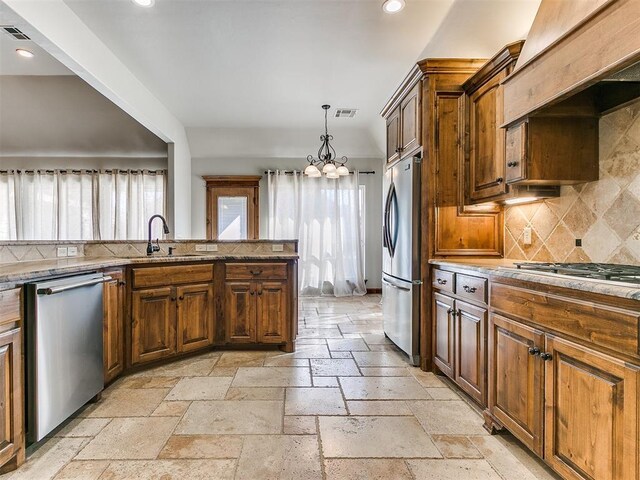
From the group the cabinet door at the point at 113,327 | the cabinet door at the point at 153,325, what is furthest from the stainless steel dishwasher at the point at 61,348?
the cabinet door at the point at 153,325

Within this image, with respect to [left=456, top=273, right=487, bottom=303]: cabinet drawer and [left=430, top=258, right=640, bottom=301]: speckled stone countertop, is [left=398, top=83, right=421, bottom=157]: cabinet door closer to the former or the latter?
[left=456, top=273, right=487, bottom=303]: cabinet drawer

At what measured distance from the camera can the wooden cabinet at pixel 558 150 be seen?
1.98 m

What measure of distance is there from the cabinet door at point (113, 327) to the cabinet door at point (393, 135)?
2.62 meters

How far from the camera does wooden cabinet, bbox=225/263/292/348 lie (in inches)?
128

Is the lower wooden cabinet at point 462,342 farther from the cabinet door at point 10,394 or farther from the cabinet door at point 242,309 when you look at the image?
the cabinet door at point 10,394

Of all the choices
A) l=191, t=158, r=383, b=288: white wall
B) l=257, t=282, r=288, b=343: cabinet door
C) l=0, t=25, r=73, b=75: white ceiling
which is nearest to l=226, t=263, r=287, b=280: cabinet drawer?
l=257, t=282, r=288, b=343: cabinet door

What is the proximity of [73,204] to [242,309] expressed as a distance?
5.04m

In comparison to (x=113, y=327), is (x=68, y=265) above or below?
above

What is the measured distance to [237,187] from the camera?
21.7 feet

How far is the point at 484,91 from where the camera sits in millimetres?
2490

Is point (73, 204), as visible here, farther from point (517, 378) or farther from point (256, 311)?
point (517, 378)

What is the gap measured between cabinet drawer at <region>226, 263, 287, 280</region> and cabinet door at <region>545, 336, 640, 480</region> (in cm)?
226

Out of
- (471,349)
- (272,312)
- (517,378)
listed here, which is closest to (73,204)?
(272,312)

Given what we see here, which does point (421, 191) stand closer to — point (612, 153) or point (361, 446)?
point (612, 153)
